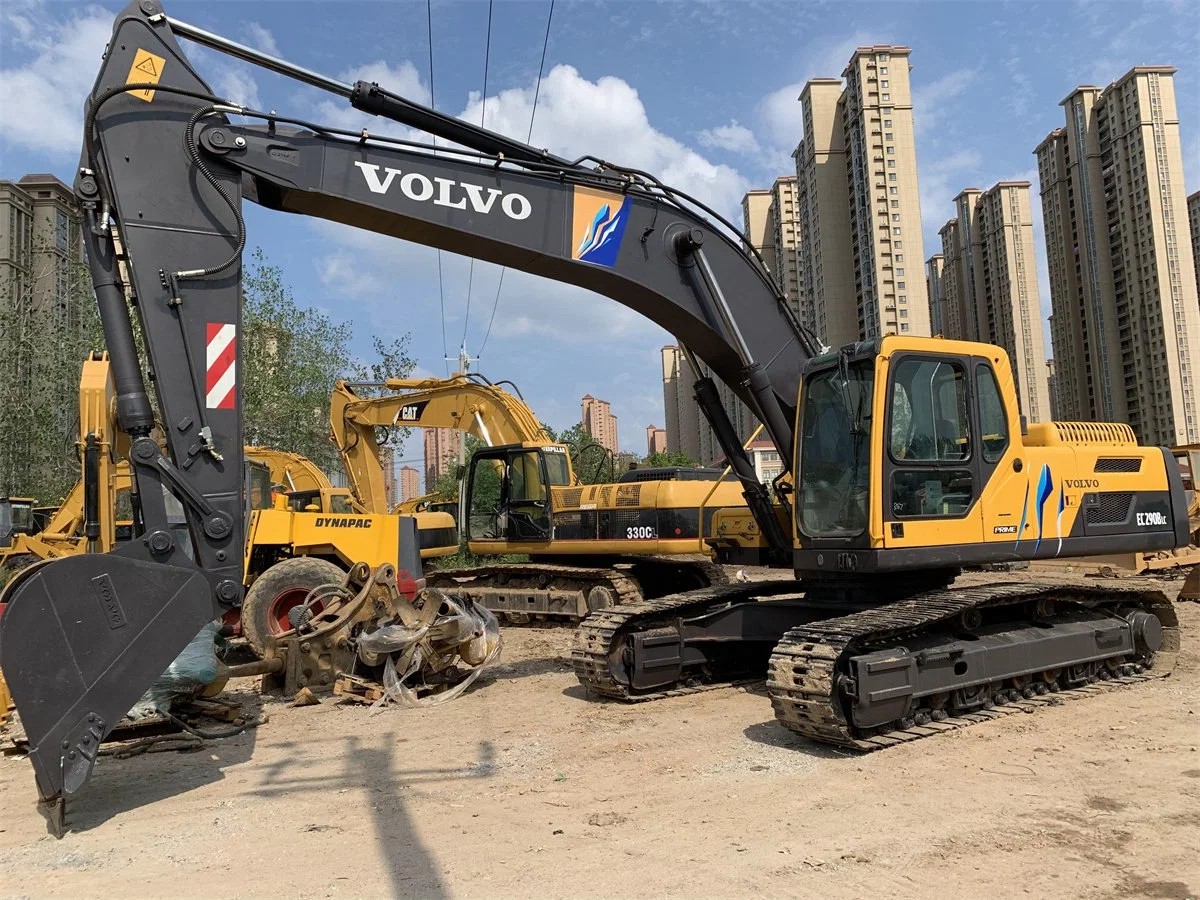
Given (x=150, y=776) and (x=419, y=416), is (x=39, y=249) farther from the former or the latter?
(x=150, y=776)

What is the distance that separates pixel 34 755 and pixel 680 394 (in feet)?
204

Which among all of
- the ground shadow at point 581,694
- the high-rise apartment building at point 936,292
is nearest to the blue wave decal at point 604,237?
the ground shadow at point 581,694

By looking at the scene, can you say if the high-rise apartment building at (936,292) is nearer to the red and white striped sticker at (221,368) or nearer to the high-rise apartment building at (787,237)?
the high-rise apartment building at (787,237)

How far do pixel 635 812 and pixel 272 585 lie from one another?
6.12m

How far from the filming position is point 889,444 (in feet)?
20.3

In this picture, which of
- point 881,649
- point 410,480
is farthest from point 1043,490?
point 410,480

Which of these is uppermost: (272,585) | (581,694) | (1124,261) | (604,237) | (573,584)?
(1124,261)

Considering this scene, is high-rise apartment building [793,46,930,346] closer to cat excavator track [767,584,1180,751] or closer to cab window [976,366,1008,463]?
cat excavator track [767,584,1180,751]

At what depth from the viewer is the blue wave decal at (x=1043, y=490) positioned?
673 centimetres

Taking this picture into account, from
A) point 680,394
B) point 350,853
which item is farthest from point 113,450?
point 680,394

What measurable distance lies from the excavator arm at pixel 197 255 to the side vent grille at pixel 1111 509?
248cm

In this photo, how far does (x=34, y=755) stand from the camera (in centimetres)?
448

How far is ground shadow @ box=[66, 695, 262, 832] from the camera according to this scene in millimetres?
4918

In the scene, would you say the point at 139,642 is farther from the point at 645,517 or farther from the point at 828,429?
the point at 645,517
